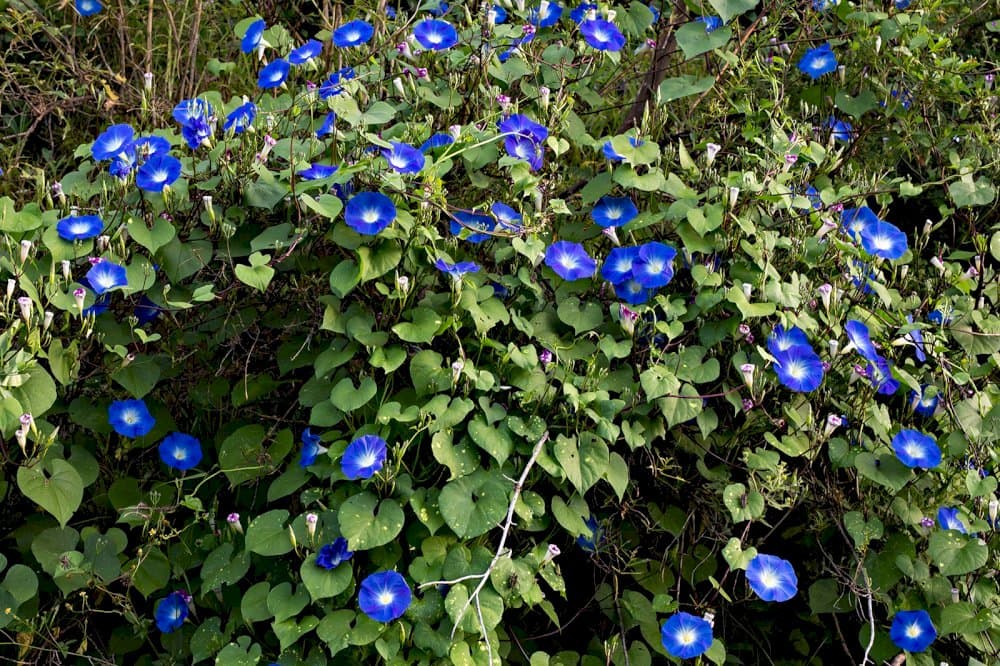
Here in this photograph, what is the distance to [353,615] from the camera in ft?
6.36

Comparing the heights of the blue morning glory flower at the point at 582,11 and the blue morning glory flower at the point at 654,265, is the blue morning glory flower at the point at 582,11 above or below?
above

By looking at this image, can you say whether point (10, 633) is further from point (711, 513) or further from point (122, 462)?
point (711, 513)

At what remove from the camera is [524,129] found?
2.29 metres

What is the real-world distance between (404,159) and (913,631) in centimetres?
144

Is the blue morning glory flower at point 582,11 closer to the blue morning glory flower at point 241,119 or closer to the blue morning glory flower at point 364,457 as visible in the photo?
the blue morning glory flower at point 241,119

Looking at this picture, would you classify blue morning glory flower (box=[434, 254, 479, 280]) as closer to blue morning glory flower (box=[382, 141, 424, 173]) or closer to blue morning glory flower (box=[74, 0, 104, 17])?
blue morning glory flower (box=[382, 141, 424, 173])

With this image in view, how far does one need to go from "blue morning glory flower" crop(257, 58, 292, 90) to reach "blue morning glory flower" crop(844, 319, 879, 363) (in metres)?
1.44

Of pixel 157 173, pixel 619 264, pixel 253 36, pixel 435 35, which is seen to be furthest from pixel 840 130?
pixel 157 173

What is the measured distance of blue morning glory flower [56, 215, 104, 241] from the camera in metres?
2.14

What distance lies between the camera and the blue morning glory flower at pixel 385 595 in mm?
1881

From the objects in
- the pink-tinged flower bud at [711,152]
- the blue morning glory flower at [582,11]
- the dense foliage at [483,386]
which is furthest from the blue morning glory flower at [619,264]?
the blue morning glory flower at [582,11]

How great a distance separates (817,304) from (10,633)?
1950 mm

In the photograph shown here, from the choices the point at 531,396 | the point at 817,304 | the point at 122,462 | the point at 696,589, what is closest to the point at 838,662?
the point at 696,589

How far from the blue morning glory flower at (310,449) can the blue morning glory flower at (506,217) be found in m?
0.58
